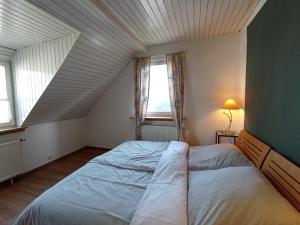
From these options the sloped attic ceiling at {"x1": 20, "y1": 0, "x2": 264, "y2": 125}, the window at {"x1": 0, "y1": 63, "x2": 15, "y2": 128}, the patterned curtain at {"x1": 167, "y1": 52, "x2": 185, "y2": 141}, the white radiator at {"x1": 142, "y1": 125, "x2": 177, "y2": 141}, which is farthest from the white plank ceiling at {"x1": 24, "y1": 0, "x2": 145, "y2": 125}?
the white radiator at {"x1": 142, "y1": 125, "x2": 177, "y2": 141}

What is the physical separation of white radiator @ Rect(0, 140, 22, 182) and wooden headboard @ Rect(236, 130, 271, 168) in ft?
11.4

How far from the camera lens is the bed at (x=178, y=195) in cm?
98

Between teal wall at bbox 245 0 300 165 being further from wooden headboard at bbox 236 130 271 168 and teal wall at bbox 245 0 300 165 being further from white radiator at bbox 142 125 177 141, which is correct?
white radiator at bbox 142 125 177 141

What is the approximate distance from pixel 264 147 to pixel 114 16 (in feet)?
7.71

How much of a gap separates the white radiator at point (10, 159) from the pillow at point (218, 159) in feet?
9.14

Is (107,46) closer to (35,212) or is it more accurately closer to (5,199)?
(35,212)

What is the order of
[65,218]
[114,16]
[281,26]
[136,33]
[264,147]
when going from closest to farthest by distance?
[65,218]
[281,26]
[264,147]
[114,16]
[136,33]

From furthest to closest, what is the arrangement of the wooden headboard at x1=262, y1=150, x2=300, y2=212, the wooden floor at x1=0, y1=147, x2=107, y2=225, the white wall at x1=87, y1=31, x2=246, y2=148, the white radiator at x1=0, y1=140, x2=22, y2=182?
1. the white wall at x1=87, y1=31, x2=246, y2=148
2. the white radiator at x1=0, y1=140, x2=22, y2=182
3. the wooden floor at x1=0, y1=147, x2=107, y2=225
4. the wooden headboard at x1=262, y1=150, x2=300, y2=212

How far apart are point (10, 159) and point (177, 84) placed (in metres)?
3.12

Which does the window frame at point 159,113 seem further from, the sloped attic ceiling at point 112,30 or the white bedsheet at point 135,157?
the white bedsheet at point 135,157

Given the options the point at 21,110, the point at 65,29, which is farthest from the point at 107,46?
the point at 21,110

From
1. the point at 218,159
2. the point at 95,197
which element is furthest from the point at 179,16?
the point at 95,197

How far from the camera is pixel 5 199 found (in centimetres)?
222

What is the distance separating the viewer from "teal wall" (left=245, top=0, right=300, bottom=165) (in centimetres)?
132
